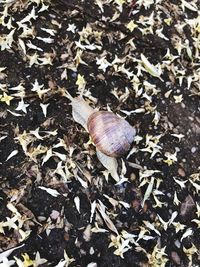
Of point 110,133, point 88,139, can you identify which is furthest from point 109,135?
point 88,139

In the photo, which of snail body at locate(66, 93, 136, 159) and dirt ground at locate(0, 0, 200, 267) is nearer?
dirt ground at locate(0, 0, 200, 267)

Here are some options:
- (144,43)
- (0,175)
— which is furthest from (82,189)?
(144,43)

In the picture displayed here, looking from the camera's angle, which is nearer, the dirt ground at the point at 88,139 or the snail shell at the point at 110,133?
the dirt ground at the point at 88,139

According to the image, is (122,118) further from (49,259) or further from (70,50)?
(49,259)

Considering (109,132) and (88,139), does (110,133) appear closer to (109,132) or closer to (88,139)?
(109,132)

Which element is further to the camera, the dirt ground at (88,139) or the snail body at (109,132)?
the snail body at (109,132)
